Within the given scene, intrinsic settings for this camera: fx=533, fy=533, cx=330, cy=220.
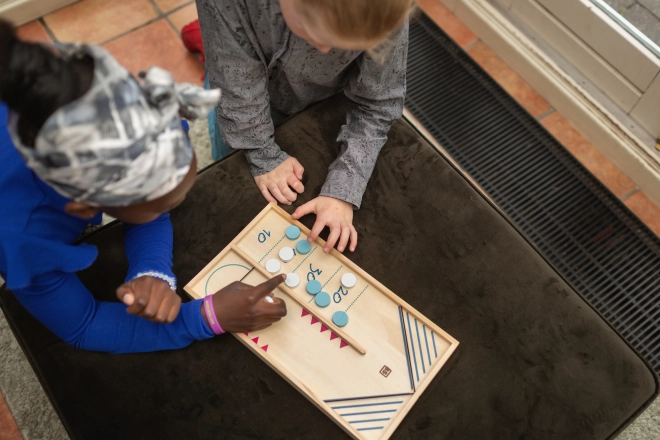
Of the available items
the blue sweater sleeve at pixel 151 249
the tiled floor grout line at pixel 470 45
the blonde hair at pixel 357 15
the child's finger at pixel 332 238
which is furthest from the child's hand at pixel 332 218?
the tiled floor grout line at pixel 470 45

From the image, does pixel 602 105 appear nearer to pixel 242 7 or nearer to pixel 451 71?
pixel 451 71

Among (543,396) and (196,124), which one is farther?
(196,124)

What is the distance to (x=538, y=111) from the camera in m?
1.52

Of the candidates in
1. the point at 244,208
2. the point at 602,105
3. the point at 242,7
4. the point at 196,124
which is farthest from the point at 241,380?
the point at 602,105

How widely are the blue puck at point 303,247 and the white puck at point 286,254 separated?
1cm

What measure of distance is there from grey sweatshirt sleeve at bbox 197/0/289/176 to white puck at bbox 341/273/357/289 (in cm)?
24

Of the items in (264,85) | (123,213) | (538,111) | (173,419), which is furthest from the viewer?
(538,111)

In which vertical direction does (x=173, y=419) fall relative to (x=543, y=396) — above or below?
below

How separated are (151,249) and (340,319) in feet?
1.03

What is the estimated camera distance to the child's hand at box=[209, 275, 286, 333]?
2.53 feet

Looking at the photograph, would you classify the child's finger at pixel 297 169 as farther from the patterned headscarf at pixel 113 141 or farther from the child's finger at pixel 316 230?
the patterned headscarf at pixel 113 141

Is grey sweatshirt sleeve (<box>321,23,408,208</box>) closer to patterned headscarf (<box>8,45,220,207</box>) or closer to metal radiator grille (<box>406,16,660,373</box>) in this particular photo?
patterned headscarf (<box>8,45,220,207</box>)

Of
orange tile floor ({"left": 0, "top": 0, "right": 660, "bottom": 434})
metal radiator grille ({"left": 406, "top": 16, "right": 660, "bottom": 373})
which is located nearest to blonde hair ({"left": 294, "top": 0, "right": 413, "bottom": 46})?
metal radiator grille ({"left": 406, "top": 16, "right": 660, "bottom": 373})

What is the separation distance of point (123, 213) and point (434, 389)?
1.70 feet
